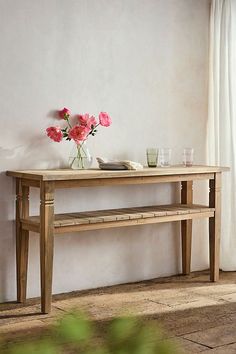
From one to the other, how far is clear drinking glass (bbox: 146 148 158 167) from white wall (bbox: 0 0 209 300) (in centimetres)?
20

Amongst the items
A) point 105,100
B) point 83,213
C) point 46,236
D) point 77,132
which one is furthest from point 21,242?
point 105,100

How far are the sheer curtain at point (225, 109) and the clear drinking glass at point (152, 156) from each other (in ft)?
2.46

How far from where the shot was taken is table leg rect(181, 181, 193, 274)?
4391 millimetres

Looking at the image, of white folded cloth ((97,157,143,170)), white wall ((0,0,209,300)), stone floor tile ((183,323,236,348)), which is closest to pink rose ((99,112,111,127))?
white wall ((0,0,209,300))

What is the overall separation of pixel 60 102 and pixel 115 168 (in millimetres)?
571

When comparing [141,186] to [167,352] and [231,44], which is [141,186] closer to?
[231,44]

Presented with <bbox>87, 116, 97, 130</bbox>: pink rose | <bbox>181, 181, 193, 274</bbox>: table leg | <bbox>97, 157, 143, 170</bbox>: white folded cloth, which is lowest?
<bbox>181, 181, 193, 274</bbox>: table leg

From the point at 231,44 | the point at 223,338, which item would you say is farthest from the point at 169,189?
the point at 223,338

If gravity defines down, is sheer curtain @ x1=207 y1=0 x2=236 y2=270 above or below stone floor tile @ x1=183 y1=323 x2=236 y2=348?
above

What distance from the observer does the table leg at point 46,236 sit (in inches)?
129

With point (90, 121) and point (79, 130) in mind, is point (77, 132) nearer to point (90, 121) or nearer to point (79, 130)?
point (79, 130)

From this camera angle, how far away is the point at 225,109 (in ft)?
14.6

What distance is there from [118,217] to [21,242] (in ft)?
2.02

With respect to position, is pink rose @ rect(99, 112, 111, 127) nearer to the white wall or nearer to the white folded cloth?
the white wall
